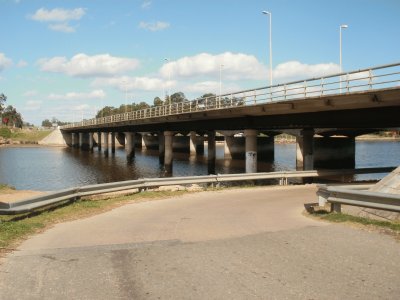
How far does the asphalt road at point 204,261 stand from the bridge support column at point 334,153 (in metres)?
57.3

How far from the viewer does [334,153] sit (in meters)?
69.1

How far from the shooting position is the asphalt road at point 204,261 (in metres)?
6.30

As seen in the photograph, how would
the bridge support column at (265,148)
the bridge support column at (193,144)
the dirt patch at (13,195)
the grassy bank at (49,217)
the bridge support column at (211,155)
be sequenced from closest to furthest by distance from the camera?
the grassy bank at (49,217)
the dirt patch at (13,195)
the bridge support column at (211,155)
the bridge support column at (265,148)
the bridge support column at (193,144)

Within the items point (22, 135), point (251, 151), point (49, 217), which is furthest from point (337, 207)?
point (22, 135)

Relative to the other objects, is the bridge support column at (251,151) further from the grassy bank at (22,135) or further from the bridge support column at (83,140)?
the grassy bank at (22,135)

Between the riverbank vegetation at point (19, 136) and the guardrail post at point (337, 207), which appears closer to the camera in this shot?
the guardrail post at point (337, 207)

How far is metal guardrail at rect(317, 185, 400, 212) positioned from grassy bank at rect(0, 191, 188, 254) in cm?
787

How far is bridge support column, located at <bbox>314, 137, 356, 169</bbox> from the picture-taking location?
67.5 meters

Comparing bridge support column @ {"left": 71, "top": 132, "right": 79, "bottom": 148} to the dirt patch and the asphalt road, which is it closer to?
the dirt patch

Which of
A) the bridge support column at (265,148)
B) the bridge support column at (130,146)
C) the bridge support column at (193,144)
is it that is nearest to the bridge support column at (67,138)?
the bridge support column at (193,144)

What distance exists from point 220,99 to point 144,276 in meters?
31.9

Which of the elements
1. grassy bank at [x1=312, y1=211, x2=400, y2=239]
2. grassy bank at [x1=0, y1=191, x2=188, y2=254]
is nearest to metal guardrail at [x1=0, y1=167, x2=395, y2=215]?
grassy bank at [x1=0, y1=191, x2=188, y2=254]

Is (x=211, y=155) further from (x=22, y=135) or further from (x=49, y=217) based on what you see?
(x=22, y=135)

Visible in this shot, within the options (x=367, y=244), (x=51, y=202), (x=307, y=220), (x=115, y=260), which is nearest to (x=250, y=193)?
(x=307, y=220)
